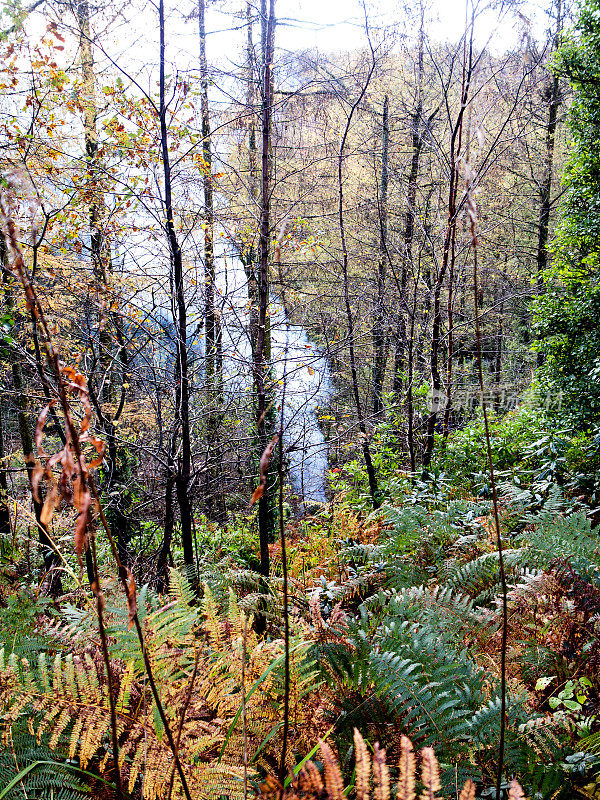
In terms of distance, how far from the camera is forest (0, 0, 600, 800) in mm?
1313

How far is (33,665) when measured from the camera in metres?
1.84

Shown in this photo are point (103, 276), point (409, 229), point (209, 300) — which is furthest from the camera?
point (409, 229)

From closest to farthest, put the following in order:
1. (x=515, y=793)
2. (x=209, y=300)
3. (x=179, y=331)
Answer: (x=515, y=793)
(x=179, y=331)
(x=209, y=300)

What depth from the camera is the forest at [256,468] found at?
1.31 m

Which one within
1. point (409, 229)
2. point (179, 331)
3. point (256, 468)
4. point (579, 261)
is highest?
point (409, 229)

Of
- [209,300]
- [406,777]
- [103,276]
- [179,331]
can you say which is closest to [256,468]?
[209,300]

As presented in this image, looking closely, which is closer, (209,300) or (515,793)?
(515,793)

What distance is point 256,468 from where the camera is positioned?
16.3 feet

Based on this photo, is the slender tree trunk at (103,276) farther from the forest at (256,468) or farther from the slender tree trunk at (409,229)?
the slender tree trunk at (409,229)

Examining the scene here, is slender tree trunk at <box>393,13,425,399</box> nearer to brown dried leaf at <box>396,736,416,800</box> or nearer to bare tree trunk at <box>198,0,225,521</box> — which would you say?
bare tree trunk at <box>198,0,225,521</box>

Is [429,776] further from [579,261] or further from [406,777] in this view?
[579,261]

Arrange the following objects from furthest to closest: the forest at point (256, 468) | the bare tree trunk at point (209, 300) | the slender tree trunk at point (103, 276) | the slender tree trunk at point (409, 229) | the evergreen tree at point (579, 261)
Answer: the slender tree trunk at point (409, 229)
the evergreen tree at point (579, 261)
the slender tree trunk at point (103, 276)
the bare tree trunk at point (209, 300)
the forest at point (256, 468)

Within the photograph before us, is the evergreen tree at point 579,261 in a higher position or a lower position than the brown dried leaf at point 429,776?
higher

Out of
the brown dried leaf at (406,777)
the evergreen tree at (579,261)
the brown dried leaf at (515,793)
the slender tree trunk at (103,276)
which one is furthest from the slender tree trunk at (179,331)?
the evergreen tree at (579,261)
